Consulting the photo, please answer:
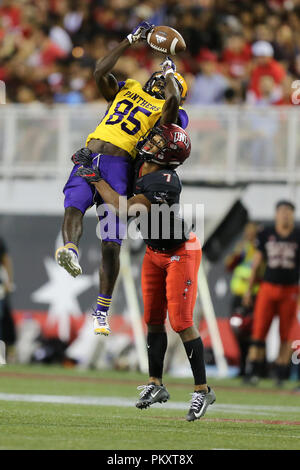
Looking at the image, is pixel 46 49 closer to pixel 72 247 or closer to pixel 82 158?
pixel 82 158

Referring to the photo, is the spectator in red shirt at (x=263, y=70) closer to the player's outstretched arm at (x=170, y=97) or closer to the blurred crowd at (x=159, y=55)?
the blurred crowd at (x=159, y=55)

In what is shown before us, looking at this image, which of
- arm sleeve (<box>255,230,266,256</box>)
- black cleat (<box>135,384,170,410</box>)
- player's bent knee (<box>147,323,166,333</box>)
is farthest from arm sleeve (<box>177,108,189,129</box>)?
arm sleeve (<box>255,230,266,256</box>)

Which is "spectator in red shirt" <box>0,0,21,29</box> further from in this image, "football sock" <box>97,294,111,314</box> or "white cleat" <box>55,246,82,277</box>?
"white cleat" <box>55,246,82,277</box>

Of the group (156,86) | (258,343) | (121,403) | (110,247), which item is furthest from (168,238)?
(258,343)

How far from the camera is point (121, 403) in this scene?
9.74 meters

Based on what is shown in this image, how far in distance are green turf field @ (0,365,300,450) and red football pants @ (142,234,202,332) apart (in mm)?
822

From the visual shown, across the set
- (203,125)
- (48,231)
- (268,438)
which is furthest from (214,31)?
(268,438)

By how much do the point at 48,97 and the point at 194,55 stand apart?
256 cm

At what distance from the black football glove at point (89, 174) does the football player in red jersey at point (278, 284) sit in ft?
18.8

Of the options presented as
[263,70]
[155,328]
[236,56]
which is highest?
[236,56]

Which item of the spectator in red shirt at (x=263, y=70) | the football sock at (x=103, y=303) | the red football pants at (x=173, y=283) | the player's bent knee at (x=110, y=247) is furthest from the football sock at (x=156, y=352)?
the spectator in red shirt at (x=263, y=70)

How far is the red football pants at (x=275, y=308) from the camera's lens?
13.4 metres

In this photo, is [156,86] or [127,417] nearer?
[127,417]

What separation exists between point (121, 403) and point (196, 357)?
6.95 ft
